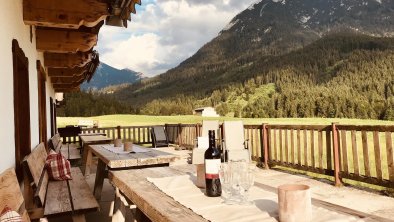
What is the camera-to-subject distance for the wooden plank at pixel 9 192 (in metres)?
2.27

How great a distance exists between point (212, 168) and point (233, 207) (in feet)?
0.91

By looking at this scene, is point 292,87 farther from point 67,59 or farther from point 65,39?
point 65,39

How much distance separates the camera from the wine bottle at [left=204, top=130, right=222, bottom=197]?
199cm

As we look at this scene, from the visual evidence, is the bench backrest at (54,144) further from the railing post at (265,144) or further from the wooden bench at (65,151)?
the railing post at (265,144)

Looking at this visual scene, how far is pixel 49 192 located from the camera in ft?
13.7

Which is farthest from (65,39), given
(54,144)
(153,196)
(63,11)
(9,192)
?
(153,196)

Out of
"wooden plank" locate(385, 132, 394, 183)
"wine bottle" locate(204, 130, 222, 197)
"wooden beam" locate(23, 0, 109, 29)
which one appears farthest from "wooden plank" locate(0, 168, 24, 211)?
"wooden plank" locate(385, 132, 394, 183)

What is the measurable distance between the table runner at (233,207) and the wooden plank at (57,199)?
59.1 inches

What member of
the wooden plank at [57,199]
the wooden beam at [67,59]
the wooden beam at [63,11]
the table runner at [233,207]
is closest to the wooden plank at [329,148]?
the wooden beam at [63,11]

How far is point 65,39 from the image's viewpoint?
5.76 metres

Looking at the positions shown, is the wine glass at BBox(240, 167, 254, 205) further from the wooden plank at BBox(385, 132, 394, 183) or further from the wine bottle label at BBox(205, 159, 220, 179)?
the wooden plank at BBox(385, 132, 394, 183)

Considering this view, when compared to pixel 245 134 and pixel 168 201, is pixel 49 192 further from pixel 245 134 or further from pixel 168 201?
pixel 245 134

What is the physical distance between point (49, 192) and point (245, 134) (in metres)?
5.97

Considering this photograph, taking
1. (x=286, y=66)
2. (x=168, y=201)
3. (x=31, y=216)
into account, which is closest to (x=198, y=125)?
(x=31, y=216)
